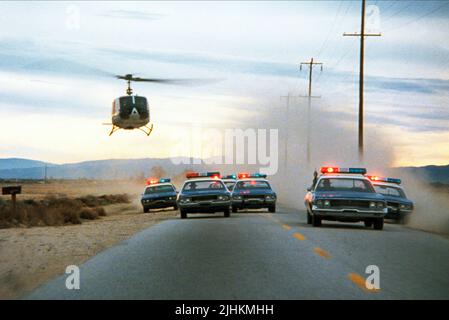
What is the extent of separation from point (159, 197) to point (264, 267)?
27.3 m

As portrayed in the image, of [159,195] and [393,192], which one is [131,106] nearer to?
[159,195]

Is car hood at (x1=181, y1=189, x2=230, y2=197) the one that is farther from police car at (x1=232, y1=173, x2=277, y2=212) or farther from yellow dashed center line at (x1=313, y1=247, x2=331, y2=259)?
yellow dashed center line at (x1=313, y1=247, x2=331, y2=259)

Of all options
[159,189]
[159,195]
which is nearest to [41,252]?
[159,195]

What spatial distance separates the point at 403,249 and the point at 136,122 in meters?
26.8

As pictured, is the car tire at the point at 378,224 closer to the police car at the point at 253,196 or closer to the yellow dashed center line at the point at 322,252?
the yellow dashed center line at the point at 322,252

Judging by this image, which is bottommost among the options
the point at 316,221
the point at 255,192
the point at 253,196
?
the point at 316,221

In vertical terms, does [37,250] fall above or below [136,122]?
below

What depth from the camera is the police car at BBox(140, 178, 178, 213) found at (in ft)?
132

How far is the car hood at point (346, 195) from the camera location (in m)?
22.7

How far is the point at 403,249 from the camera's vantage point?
16891mm

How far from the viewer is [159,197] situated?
40.4 m
